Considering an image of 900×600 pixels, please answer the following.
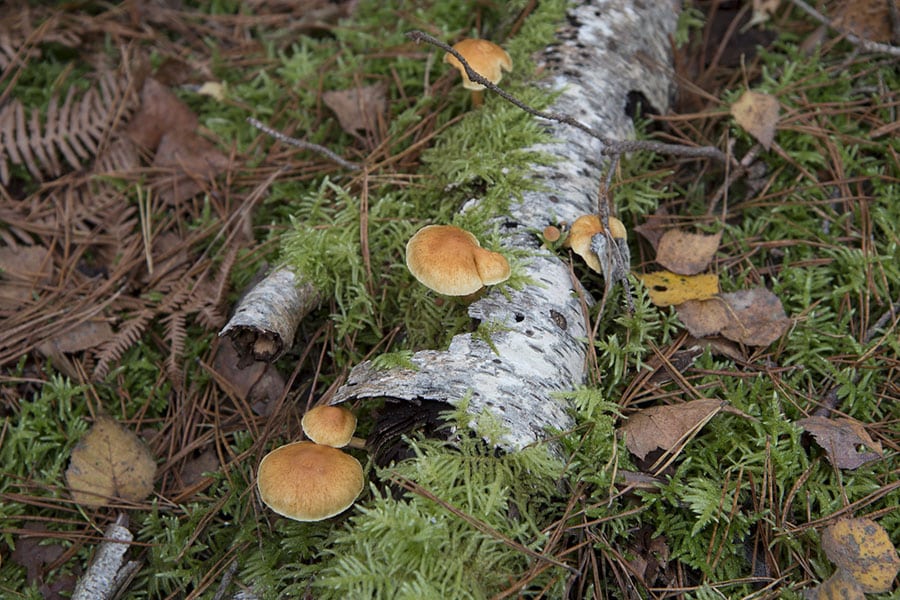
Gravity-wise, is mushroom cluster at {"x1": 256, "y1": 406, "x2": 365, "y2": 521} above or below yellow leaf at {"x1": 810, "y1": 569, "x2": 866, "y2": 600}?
above

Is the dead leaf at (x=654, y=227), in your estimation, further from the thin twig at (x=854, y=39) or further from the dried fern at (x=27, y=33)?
the dried fern at (x=27, y=33)

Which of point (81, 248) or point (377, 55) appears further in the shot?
point (377, 55)

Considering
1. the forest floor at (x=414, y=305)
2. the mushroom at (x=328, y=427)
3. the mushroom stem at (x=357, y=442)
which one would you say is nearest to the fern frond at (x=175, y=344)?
the forest floor at (x=414, y=305)

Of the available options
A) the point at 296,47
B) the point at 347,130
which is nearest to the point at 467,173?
the point at 347,130

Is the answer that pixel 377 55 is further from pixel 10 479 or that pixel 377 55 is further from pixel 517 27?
pixel 10 479

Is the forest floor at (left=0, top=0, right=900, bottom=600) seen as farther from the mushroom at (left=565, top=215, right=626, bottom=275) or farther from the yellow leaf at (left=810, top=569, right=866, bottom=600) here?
the mushroom at (left=565, top=215, right=626, bottom=275)

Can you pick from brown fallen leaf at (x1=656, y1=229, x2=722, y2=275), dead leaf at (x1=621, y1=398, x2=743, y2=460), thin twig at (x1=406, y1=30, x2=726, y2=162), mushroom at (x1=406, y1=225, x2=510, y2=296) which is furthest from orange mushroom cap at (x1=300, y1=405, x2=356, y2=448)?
brown fallen leaf at (x1=656, y1=229, x2=722, y2=275)
